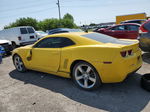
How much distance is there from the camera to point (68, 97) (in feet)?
10.0

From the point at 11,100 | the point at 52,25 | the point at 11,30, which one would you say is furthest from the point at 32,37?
the point at 52,25

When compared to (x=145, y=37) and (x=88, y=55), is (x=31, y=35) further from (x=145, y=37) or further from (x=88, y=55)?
(x=88, y=55)

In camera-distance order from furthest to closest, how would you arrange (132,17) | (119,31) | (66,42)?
(132,17)
(119,31)
(66,42)

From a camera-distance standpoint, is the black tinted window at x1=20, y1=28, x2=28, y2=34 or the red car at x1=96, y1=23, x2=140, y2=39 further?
the black tinted window at x1=20, y1=28, x2=28, y2=34

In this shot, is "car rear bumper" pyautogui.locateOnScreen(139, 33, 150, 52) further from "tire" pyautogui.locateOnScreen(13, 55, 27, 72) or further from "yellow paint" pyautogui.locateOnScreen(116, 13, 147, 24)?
"yellow paint" pyautogui.locateOnScreen(116, 13, 147, 24)

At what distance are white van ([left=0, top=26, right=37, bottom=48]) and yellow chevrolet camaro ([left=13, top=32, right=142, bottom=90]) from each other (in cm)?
669

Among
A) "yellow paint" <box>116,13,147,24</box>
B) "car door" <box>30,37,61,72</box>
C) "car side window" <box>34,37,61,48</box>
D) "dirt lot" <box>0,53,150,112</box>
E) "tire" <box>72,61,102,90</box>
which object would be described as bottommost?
"dirt lot" <box>0,53,150,112</box>

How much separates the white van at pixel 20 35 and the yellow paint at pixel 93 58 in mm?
7009

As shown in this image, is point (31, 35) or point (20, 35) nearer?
point (20, 35)

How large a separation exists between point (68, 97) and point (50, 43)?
67.2 inches

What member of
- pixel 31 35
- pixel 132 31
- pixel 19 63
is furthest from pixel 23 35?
pixel 132 31

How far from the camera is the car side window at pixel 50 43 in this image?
378 cm

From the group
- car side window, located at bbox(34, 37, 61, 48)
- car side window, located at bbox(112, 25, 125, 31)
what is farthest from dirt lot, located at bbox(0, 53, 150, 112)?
car side window, located at bbox(112, 25, 125, 31)

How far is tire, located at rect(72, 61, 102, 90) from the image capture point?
3.05 metres
